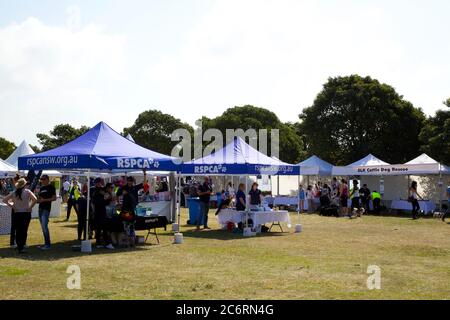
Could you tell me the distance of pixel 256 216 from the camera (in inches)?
659

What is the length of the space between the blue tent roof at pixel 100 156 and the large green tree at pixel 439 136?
20920 mm

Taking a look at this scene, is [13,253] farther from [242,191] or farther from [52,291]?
[242,191]

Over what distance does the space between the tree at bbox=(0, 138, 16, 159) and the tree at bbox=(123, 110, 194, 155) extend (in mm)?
16611

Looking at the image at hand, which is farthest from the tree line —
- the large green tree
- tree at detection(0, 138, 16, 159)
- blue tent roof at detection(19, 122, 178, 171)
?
tree at detection(0, 138, 16, 159)

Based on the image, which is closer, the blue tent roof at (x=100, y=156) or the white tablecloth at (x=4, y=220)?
the blue tent roof at (x=100, y=156)

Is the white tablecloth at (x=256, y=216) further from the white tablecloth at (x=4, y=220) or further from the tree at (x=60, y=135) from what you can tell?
the tree at (x=60, y=135)

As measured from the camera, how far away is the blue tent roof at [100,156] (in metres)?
12.6

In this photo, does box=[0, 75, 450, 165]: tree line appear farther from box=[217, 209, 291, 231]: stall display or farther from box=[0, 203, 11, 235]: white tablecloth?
box=[0, 203, 11, 235]: white tablecloth

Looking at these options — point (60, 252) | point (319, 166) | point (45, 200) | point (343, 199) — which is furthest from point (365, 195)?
point (45, 200)

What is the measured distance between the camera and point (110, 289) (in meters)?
7.89

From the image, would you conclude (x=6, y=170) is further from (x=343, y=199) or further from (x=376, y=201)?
(x=376, y=201)

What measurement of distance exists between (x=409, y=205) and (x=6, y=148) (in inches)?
2324

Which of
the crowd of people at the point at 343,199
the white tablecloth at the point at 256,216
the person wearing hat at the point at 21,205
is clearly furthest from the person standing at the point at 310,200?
the person wearing hat at the point at 21,205
